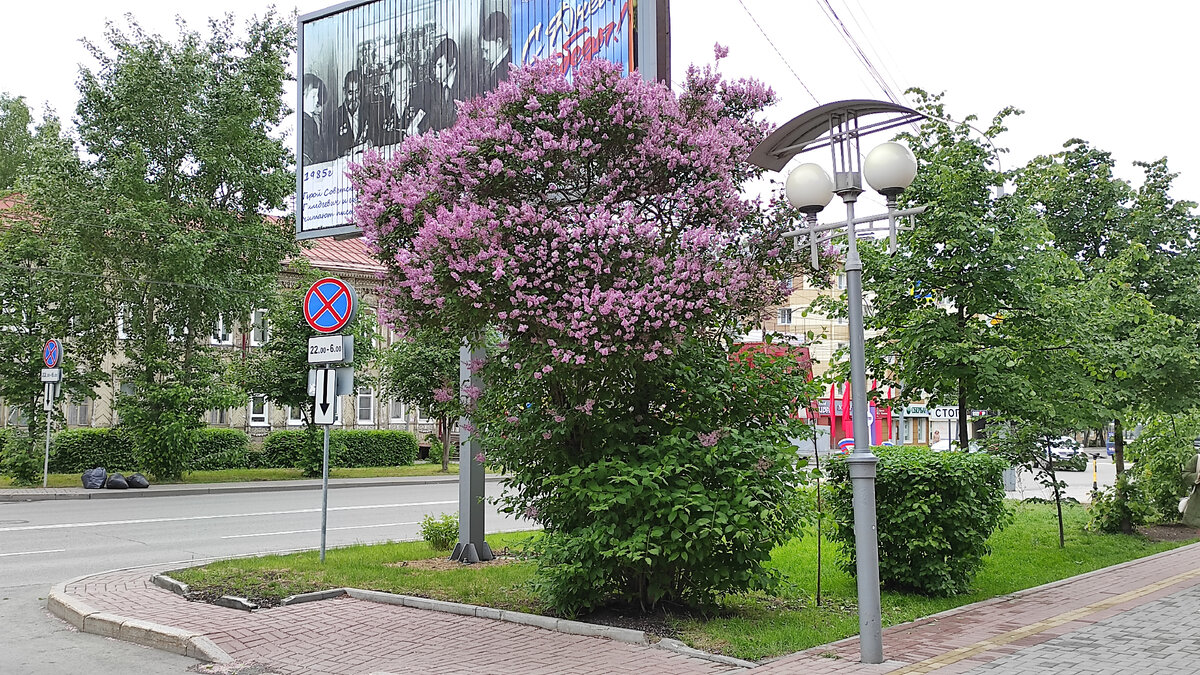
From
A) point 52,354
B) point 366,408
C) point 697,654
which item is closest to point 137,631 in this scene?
point 697,654

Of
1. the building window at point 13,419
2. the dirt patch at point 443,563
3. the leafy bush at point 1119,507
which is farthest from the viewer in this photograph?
the building window at point 13,419

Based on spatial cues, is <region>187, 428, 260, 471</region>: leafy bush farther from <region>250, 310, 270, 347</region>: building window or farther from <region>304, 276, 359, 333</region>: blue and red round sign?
<region>304, 276, 359, 333</region>: blue and red round sign

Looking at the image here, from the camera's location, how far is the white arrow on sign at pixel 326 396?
36.2 feet

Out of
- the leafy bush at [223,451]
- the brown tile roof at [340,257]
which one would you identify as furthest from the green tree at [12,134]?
the leafy bush at [223,451]

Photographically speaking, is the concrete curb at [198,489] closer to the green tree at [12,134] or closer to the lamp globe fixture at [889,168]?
the lamp globe fixture at [889,168]

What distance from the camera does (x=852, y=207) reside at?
24.6 feet

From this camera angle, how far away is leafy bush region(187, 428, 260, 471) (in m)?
35.0

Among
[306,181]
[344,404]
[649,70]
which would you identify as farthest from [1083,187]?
[344,404]

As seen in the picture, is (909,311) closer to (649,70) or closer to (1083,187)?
(649,70)

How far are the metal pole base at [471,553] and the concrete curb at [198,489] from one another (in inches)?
235

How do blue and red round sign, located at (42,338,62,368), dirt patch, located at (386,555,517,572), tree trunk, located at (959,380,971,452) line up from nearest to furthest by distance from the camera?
dirt patch, located at (386,555,517,572), tree trunk, located at (959,380,971,452), blue and red round sign, located at (42,338,62,368)

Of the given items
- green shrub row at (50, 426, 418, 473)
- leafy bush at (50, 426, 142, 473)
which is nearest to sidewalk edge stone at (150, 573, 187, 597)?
green shrub row at (50, 426, 418, 473)

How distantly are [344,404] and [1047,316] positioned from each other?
39.3m

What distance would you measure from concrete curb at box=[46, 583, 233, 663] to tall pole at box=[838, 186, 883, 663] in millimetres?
4499
